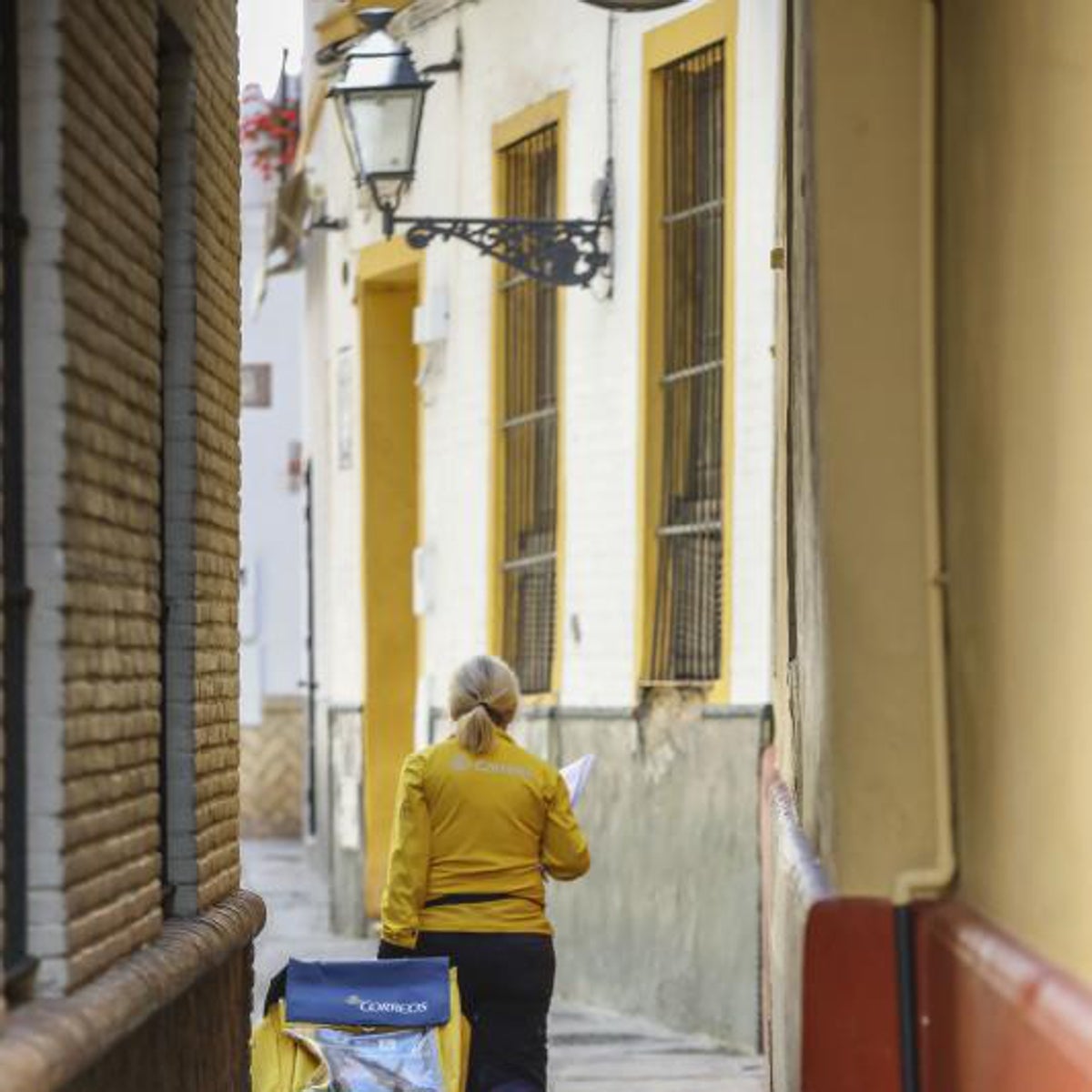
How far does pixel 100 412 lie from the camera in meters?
6.55

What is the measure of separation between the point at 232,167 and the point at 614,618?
5.75 metres

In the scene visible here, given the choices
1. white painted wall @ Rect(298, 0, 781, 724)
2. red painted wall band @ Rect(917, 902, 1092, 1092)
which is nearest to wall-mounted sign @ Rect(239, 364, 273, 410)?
white painted wall @ Rect(298, 0, 781, 724)

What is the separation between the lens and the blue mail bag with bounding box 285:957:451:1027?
7941 mm

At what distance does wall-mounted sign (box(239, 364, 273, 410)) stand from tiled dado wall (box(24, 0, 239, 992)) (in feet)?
76.7

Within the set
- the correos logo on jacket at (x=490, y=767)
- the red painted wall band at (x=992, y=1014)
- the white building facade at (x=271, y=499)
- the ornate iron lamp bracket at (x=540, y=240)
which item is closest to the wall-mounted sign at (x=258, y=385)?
the white building facade at (x=271, y=499)

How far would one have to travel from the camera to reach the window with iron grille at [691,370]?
13273 millimetres

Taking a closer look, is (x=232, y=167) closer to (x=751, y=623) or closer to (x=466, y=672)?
(x=466, y=672)

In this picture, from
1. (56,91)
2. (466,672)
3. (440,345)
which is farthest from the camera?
(440,345)

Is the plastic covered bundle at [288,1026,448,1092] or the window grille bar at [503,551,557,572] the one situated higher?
the window grille bar at [503,551,557,572]

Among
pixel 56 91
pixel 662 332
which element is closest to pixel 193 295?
pixel 56 91

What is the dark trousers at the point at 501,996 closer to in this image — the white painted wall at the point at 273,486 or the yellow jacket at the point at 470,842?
the yellow jacket at the point at 470,842

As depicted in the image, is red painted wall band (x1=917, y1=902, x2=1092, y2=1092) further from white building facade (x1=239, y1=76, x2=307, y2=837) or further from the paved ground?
white building facade (x1=239, y1=76, x2=307, y2=837)

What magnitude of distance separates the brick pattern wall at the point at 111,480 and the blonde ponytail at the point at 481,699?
212 cm

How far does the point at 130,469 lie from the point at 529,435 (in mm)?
8736
